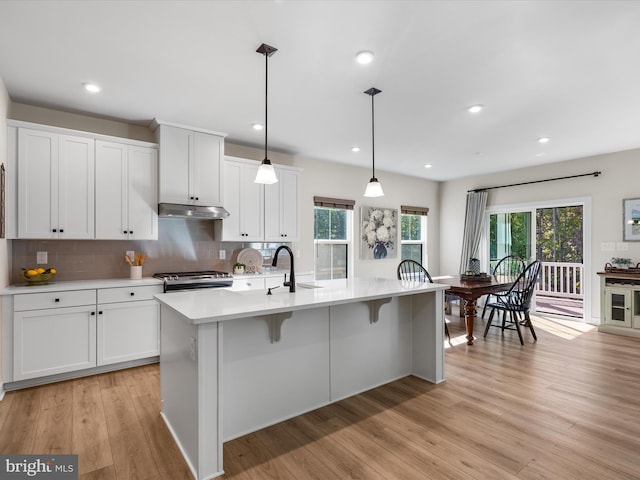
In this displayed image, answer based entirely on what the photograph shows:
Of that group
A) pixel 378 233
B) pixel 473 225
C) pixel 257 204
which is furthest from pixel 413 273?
pixel 257 204

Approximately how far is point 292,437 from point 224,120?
3.17 meters

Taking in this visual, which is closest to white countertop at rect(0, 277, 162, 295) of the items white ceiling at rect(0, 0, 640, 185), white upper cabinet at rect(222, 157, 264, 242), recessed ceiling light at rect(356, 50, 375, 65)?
white upper cabinet at rect(222, 157, 264, 242)

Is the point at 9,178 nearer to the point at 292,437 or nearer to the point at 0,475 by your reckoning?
the point at 0,475

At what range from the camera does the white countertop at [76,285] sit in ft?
9.70

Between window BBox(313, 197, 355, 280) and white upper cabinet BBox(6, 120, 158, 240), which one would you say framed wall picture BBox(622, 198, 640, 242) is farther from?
white upper cabinet BBox(6, 120, 158, 240)

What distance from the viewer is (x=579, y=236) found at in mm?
5539

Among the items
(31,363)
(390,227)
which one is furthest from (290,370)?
(390,227)

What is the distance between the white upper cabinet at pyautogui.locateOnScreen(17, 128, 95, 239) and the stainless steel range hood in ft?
2.18

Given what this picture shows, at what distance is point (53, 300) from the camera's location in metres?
3.09

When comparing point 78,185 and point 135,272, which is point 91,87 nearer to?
point 78,185

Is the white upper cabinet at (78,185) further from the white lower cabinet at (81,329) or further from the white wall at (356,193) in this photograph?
the white wall at (356,193)

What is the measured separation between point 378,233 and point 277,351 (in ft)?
13.9

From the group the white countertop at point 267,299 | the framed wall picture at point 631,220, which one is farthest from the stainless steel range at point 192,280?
the framed wall picture at point 631,220

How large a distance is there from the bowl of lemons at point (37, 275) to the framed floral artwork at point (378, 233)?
4.31 metres
